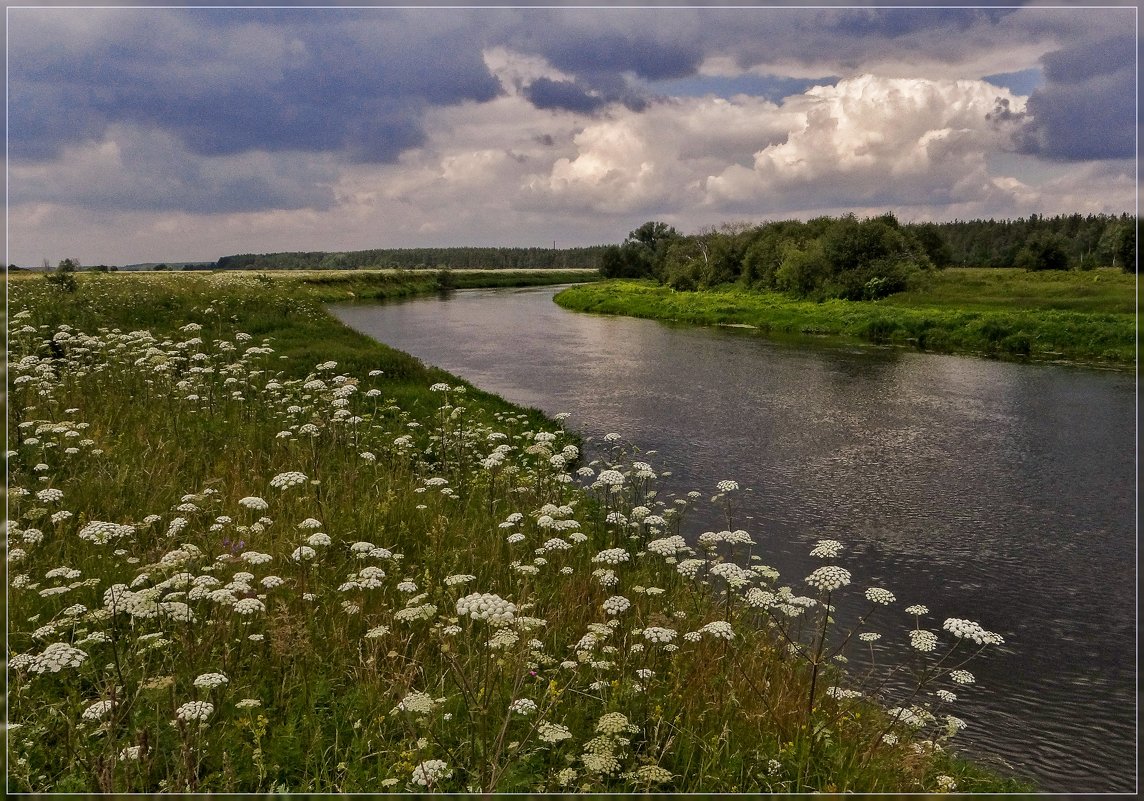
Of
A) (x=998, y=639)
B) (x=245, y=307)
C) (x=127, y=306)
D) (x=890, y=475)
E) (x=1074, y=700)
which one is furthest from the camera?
(x=245, y=307)

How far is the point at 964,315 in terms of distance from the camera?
4338cm

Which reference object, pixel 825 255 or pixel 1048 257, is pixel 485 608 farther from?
pixel 1048 257

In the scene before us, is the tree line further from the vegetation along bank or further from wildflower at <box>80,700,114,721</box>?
wildflower at <box>80,700,114,721</box>

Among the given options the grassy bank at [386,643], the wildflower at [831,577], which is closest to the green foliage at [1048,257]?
the grassy bank at [386,643]

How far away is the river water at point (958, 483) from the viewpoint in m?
8.43

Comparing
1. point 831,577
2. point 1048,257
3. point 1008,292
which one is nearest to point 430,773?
point 831,577

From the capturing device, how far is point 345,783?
3678mm

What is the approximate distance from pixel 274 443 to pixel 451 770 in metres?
8.99

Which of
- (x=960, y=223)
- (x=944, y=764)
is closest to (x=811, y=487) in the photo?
(x=944, y=764)

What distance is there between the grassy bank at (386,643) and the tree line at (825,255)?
26478 millimetres

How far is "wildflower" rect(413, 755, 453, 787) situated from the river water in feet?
21.0

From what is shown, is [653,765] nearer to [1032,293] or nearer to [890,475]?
[890,475]

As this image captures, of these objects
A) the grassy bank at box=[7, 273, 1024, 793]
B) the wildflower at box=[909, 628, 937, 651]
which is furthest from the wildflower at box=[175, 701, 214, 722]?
the wildflower at box=[909, 628, 937, 651]

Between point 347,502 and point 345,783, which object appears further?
point 347,502
